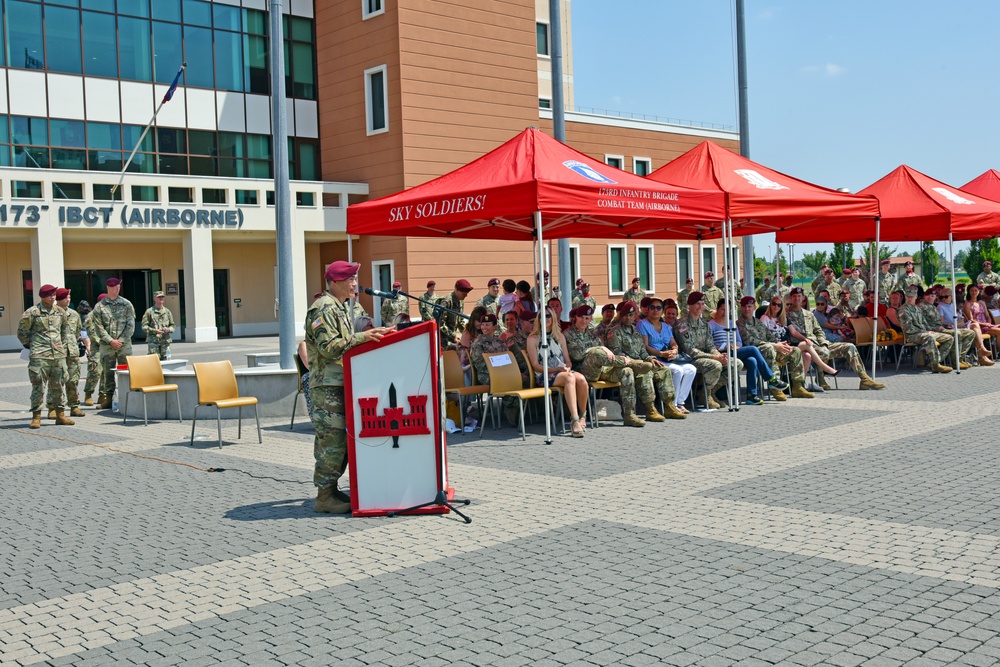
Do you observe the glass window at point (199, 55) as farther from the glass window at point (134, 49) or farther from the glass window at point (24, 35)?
the glass window at point (24, 35)

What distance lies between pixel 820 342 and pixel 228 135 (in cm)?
2890

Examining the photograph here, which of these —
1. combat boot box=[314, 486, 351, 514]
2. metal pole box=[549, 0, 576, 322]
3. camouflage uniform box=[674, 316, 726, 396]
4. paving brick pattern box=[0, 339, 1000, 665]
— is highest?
metal pole box=[549, 0, 576, 322]

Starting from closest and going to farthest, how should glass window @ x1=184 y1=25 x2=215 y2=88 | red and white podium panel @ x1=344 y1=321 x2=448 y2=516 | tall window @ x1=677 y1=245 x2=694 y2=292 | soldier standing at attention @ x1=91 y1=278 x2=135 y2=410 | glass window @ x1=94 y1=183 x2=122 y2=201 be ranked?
red and white podium panel @ x1=344 y1=321 x2=448 y2=516
soldier standing at attention @ x1=91 y1=278 x2=135 y2=410
glass window @ x1=94 y1=183 x2=122 y2=201
glass window @ x1=184 y1=25 x2=215 y2=88
tall window @ x1=677 y1=245 x2=694 y2=292

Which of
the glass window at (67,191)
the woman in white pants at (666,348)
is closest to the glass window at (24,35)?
the glass window at (67,191)

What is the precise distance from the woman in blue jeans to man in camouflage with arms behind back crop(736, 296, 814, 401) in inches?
5.0

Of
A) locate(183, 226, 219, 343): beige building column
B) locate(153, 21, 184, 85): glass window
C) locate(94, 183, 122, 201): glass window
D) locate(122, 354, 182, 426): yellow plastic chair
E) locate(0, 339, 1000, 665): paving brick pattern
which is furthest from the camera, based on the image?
locate(153, 21, 184, 85): glass window

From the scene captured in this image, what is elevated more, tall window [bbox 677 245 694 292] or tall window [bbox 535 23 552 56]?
tall window [bbox 535 23 552 56]

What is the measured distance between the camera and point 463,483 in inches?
342

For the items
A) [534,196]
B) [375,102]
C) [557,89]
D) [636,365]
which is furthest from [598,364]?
[375,102]

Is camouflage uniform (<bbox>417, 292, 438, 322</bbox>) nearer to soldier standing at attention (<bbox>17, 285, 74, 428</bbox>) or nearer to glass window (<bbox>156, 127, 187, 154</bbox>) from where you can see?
soldier standing at attention (<bbox>17, 285, 74, 428</bbox>)

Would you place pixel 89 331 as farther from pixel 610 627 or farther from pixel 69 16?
pixel 69 16

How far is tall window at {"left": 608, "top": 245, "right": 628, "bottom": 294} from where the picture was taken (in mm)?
46875

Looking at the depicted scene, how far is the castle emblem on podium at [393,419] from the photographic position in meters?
7.51

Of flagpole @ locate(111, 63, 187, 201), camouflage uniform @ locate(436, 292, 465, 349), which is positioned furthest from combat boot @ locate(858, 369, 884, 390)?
flagpole @ locate(111, 63, 187, 201)
